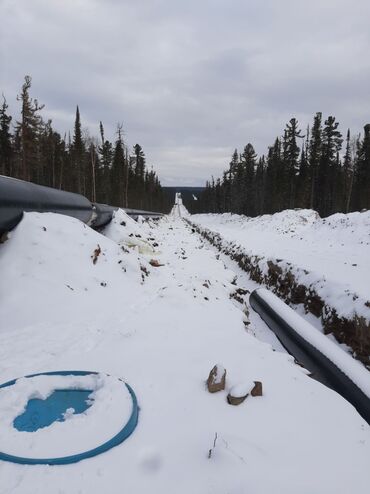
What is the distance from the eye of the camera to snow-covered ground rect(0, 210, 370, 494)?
2303 mm

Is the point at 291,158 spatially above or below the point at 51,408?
above

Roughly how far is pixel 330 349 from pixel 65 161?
154 ft

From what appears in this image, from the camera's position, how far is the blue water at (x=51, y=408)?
2717 mm

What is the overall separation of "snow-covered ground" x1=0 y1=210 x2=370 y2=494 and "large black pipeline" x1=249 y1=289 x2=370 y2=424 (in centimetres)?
23

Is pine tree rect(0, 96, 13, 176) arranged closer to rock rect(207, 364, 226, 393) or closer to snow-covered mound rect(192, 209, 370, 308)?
snow-covered mound rect(192, 209, 370, 308)

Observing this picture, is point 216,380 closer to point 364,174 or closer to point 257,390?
point 257,390

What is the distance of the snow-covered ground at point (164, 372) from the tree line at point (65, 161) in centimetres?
2182

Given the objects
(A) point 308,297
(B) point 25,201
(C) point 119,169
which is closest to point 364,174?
(C) point 119,169

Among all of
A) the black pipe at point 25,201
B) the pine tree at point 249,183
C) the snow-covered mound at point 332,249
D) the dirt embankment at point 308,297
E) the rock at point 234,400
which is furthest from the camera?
the pine tree at point 249,183

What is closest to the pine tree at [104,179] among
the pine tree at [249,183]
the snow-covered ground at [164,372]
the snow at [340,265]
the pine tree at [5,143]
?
the pine tree at [5,143]

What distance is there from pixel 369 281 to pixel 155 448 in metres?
5.92

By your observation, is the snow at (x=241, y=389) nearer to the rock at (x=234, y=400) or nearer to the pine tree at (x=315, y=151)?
the rock at (x=234, y=400)

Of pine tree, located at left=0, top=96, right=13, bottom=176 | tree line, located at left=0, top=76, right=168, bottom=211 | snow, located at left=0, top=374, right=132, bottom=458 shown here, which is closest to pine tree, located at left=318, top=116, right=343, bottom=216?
tree line, located at left=0, top=76, right=168, bottom=211

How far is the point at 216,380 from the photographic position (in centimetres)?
335
